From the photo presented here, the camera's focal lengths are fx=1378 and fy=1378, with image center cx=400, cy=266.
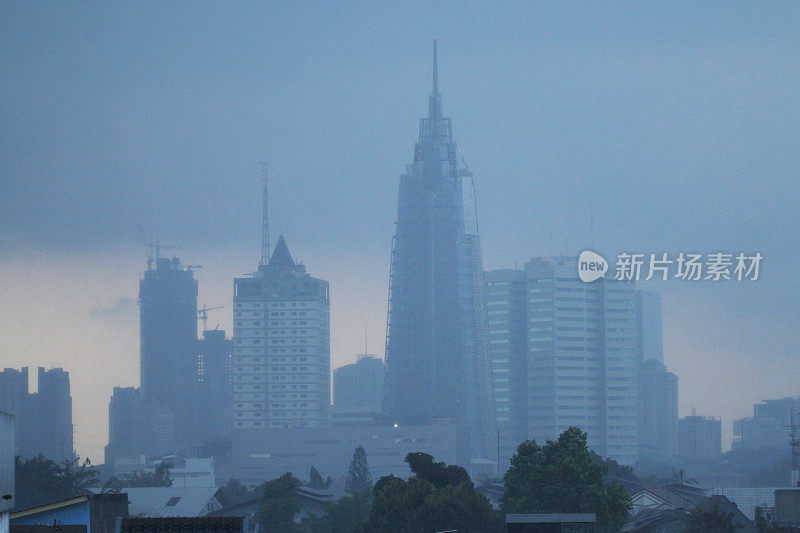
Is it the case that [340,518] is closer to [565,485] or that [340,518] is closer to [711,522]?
[565,485]

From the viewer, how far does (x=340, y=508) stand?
10644 centimetres

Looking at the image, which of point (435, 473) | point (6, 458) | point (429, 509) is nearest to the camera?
point (6, 458)

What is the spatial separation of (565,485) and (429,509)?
8058 mm

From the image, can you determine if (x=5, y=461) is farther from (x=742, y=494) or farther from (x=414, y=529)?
(x=742, y=494)

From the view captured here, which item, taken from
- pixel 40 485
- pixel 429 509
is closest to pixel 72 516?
pixel 429 509

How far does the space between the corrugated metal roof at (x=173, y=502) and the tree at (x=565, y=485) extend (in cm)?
3204

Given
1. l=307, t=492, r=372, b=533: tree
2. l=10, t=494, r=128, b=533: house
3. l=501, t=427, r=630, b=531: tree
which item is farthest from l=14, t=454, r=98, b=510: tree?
l=10, t=494, r=128, b=533: house

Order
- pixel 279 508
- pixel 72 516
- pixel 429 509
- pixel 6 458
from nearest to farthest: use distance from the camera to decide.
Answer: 1. pixel 6 458
2. pixel 72 516
3. pixel 429 509
4. pixel 279 508

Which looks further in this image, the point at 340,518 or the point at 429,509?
the point at 340,518

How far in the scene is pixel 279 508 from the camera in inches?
4053

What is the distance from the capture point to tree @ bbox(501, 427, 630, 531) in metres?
78.7

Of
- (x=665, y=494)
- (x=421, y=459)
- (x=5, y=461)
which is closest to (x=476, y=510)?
(x=421, y=459)

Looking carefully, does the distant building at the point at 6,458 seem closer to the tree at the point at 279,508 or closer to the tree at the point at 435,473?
the tree at the point at 435,473

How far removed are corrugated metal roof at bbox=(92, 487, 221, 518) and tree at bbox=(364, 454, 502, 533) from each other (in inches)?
1022
